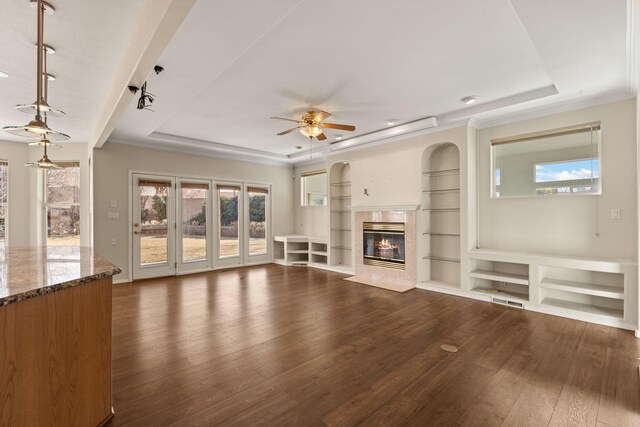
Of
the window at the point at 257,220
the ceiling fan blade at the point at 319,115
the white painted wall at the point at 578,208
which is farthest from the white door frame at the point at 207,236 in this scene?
the white painted wall at the point at 578,208

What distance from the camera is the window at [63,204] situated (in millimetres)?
6109

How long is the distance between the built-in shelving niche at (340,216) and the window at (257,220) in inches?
76.8

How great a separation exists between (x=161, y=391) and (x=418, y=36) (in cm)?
348

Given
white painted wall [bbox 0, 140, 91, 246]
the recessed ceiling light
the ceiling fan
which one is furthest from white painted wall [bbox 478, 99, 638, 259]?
white painted wall [bbox 0, 140, 91, 246]

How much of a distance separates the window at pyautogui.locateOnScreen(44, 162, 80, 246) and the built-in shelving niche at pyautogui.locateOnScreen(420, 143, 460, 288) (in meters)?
6.91

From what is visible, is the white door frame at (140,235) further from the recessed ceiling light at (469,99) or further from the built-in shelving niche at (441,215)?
the recessed ceiling light at (469,99)

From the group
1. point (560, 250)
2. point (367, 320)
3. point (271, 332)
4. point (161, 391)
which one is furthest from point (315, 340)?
point (560, 250)

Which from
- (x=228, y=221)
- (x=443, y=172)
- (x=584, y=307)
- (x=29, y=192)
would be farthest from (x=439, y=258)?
(x=29, y=192)

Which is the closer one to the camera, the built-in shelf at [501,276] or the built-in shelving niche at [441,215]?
the built-in shelf at [501,276]

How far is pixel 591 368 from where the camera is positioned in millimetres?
2545

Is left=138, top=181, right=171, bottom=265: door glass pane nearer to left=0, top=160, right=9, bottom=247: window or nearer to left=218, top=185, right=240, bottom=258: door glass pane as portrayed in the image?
left=218, top=185, right=240, bottom=258: door glass pane

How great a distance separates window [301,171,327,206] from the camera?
25.8ft

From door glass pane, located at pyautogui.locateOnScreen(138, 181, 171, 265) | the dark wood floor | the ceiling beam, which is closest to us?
the ceiling beam

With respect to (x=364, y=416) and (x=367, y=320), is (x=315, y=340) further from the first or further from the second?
(x=364, y=416)
